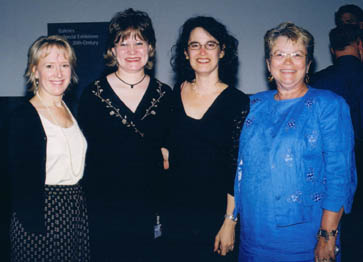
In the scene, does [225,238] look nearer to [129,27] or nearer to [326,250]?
[326,250]

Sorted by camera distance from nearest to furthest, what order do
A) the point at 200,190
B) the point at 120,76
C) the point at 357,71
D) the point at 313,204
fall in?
1. the point at 313,204
2. the point at 200,190
3. the point at 120,76
4. the point at 357,71

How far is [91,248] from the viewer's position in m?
1.98

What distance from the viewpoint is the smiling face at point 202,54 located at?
2.00 metres

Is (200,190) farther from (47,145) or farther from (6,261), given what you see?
(6,261)

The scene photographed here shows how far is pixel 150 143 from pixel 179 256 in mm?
725

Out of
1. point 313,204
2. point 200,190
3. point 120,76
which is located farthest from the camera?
point 120,76

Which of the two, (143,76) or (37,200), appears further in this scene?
(143,76)

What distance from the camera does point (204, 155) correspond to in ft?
6.16

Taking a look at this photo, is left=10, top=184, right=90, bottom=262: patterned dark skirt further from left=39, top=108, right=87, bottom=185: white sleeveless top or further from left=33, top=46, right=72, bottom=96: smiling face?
left=33, top=46, right=72, bottom=96: smiling face

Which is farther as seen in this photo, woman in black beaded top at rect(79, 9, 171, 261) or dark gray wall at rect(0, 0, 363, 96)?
dark gray wall at rect(0, 0, 363, 96)

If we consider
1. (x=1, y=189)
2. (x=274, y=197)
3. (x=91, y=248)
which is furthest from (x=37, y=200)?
(x=1, y=189)

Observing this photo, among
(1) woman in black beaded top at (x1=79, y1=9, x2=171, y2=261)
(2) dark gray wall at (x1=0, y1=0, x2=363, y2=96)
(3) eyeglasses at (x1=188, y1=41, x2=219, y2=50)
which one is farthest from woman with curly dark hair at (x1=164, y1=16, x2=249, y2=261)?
(2) dark gray wall at (x1=0, y1=0, x2=363, y2=96)

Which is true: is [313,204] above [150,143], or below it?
below

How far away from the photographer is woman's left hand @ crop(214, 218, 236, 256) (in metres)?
1.87
